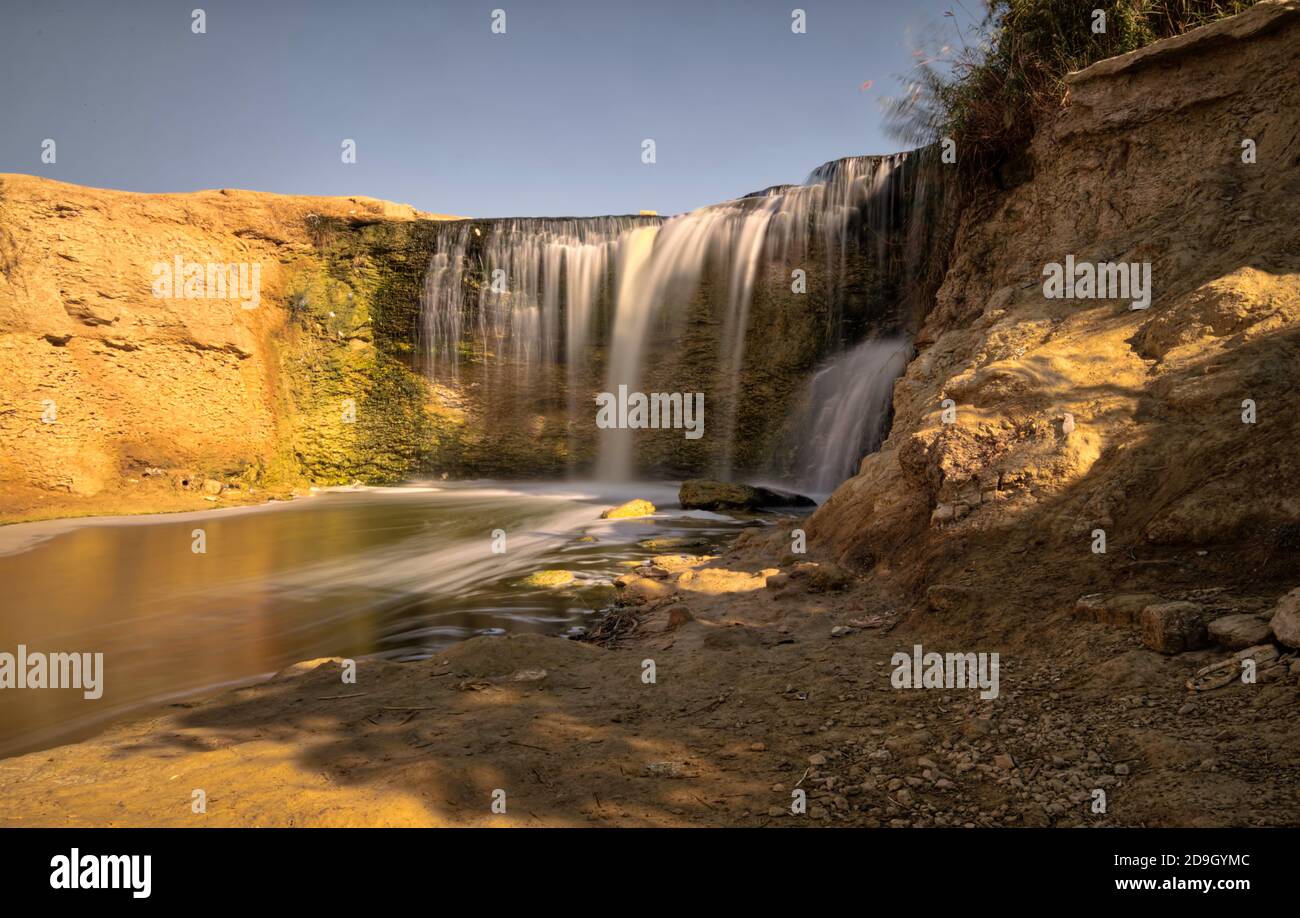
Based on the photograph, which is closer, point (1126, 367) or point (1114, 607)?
point (1114, 607)

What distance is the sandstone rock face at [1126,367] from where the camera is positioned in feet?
12.4

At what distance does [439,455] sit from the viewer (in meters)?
17.0

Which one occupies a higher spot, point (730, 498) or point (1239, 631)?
point (1239, 631)

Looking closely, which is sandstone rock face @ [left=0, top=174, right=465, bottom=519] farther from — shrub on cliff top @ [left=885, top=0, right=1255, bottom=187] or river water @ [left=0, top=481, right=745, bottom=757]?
shrub on cliff top @ [left=885, top=0, right=1255, bottom=187]

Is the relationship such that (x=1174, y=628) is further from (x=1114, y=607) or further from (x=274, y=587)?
(x=274, y=587)

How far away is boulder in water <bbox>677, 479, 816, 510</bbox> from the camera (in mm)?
11609

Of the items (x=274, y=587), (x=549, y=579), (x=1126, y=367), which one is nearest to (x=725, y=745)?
(x=1126, y=367)

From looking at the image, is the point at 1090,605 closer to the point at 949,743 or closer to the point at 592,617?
the point at 949,743

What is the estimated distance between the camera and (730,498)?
1162cm

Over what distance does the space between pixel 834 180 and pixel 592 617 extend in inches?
428

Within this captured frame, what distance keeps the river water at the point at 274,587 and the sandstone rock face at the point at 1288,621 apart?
4224mm

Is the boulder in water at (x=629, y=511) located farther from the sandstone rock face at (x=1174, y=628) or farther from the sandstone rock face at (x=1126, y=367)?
the sandstone rock face at (x=1174, y=628)

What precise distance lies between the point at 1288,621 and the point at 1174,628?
0.36 m

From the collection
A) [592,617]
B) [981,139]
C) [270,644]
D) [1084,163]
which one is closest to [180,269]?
[270,644]
